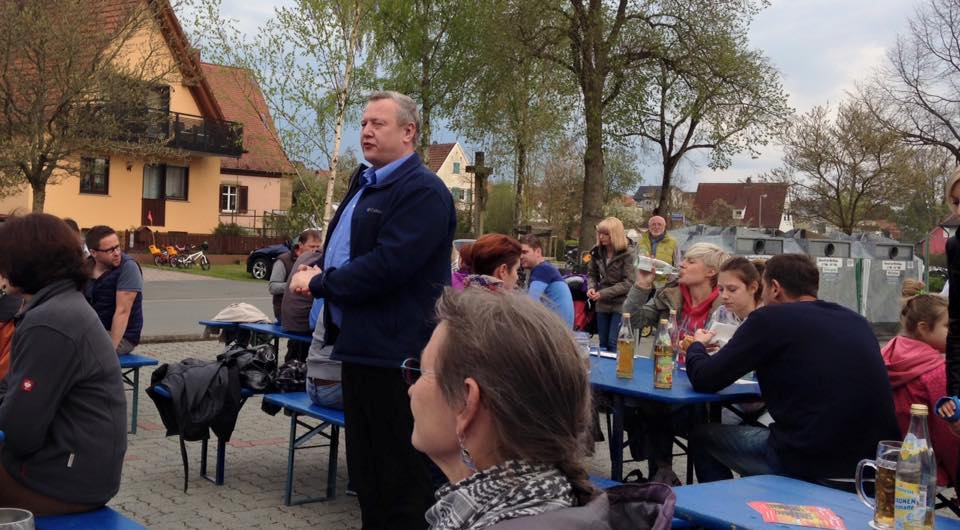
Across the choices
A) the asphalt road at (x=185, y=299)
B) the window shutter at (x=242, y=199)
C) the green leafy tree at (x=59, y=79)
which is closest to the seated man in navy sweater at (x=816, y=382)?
the asphalt road at (x=185, y=299)

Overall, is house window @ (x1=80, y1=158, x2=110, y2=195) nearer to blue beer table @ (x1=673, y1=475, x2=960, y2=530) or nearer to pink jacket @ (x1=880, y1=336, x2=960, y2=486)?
pink jacket @ (x1=880, y1=336, x2=960, y2=486)

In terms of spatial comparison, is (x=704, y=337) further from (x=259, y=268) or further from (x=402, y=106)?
(x=259, y=268)

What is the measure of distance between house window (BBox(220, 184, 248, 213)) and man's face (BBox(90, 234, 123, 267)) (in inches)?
1486

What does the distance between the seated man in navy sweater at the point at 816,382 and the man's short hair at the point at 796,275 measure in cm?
8

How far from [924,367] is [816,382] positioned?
72cm

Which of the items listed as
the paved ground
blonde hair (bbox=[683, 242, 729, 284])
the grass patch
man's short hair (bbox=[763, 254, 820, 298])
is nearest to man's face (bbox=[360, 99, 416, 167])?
man's short hair (bbox=[763, 254, 820, 298])

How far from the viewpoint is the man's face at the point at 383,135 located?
13.9 feet

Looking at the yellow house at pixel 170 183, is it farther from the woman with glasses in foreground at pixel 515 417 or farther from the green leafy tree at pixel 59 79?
the woman with glasses in foreground at pixel 515 417

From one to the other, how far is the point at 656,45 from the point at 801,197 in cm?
1718

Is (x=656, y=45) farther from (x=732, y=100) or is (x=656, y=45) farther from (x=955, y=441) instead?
(x=955, y=441)

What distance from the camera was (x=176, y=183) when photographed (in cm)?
3859

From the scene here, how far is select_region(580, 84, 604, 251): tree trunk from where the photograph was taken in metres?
24.7

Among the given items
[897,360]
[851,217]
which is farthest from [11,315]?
[851,217]

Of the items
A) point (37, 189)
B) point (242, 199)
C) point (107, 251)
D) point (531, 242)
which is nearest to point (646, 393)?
point (531, 242)
